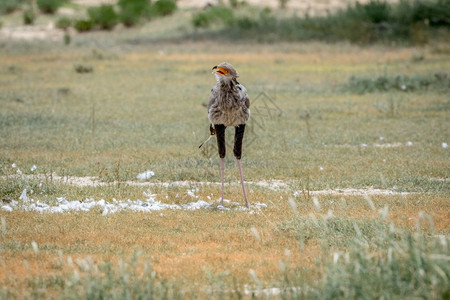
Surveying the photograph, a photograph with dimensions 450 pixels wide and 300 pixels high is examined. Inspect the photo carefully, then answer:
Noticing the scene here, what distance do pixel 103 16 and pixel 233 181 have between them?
111 feet

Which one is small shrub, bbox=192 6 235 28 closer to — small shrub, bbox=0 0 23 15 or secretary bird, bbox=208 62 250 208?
small shrub, bbox=0 0 23 15

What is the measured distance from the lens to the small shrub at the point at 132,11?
4431cm

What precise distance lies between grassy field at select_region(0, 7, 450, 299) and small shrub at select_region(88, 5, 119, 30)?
1598 cm

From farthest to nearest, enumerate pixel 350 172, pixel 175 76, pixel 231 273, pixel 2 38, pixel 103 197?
pixel 2 38, pixel 175 76, pixel 350 172, pixel 103 197, pixel 231 273

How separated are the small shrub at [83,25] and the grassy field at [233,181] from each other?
14.9 m

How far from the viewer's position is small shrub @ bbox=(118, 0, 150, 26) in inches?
1745

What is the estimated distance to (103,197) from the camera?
9.69 metres

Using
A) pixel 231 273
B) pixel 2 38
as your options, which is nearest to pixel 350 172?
pixel 231 273

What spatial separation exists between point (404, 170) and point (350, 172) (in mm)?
835

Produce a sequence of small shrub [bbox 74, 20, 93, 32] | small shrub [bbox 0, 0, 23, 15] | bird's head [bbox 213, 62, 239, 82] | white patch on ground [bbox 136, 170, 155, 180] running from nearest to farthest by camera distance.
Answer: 1. bird's head [bbox 213, 62, 239, 82]
2. white patch on ground [bbox 136, 170, 155, 180]
3. small shrub [bbox 74, 20, 93, 32]
4. small shrub [bbox 0, 0, 23, 15]

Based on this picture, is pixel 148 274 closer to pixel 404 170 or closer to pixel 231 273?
pixel 231 273

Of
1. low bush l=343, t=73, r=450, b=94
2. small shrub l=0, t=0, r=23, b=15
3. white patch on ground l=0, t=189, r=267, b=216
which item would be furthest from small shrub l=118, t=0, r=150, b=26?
white patch on ground l=0, t=189, r=267, b=216

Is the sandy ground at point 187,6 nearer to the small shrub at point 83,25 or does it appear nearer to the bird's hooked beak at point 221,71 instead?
the small shrub at point 83,25

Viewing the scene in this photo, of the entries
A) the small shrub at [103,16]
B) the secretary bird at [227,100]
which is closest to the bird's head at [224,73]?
the secretary bird at [227,100]
